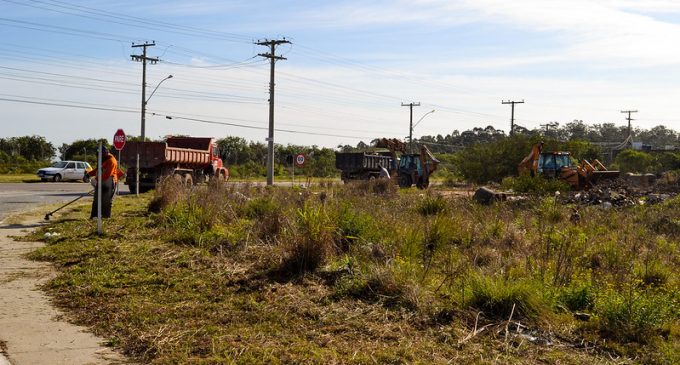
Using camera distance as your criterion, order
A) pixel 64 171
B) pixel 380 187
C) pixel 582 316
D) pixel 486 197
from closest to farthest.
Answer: pixel 582 316
pixel 486 197
pixel 380 187
pixel 64 171

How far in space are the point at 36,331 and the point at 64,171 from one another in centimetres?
3931

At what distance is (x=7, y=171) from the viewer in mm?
52750

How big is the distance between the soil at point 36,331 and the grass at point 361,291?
22cm

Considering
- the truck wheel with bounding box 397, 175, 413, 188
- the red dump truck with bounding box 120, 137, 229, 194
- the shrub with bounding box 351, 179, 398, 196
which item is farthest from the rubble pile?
the red dump truck with bounding box 120, 137, 229, 194

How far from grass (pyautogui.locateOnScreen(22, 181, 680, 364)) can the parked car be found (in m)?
31.3

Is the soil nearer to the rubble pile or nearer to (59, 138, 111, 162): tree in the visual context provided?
the rubble pile

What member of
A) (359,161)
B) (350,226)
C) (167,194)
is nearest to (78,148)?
(359,161)

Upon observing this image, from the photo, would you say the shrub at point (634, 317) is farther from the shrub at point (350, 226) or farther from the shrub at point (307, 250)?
the shrub at point (350, 226)

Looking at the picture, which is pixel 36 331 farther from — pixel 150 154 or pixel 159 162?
pixel 150 154

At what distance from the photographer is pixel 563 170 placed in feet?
105

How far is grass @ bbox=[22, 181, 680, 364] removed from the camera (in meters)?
5.97

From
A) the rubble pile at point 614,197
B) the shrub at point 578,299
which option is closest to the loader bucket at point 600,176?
the rubble pile at point 614,197

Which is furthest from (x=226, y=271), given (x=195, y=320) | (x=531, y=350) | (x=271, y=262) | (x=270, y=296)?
(x=531, y=350)

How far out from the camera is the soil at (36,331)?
231 inches
